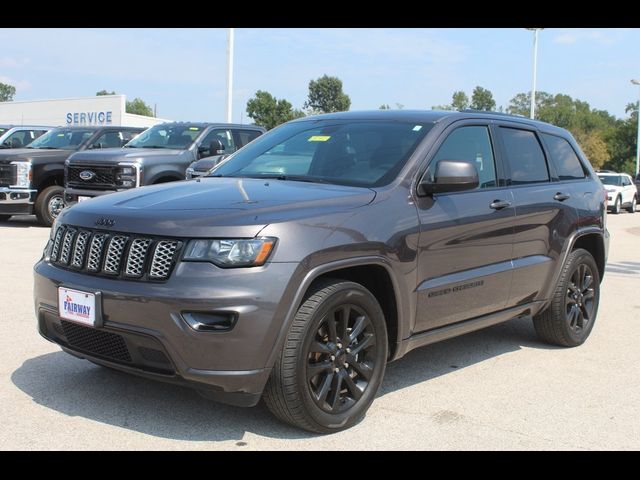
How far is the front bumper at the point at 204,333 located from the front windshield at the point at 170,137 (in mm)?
9965

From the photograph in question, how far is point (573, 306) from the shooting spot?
6141mm

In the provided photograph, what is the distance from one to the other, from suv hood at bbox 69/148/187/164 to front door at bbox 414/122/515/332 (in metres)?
8.41

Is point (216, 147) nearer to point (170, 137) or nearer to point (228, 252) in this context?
point (170, 137)

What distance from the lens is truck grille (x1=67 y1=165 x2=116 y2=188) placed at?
12.5m

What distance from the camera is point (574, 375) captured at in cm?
534

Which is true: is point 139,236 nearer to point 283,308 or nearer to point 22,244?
point 283,308

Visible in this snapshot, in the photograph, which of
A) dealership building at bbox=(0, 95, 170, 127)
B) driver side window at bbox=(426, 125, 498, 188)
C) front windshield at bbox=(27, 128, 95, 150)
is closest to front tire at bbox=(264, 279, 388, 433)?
driver side window at bbox=(426, 125, 498, 188)

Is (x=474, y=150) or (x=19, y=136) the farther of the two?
(x=19, y=136)

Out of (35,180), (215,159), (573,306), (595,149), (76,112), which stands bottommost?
(573,306)

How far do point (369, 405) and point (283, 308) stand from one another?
92 centimetres

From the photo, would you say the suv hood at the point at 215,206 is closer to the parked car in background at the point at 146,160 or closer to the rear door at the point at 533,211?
the rear door at the point at 533,211

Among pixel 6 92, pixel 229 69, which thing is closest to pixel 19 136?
pixel 229 69

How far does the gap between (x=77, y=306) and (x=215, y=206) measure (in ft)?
2.93
